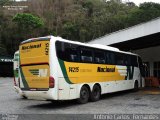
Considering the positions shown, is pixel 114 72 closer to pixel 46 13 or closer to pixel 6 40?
pixel 6 40

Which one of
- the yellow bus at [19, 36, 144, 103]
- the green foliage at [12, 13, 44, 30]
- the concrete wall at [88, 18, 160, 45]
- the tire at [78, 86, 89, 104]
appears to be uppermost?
the green foliage at [12, 13, 44, 30]

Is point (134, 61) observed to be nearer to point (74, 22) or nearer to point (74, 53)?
point (74, 53)

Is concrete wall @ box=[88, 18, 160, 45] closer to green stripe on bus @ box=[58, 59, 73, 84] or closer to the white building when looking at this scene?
the white building

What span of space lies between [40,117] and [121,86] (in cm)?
1006

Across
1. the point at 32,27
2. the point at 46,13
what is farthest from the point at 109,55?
the point at 46,13

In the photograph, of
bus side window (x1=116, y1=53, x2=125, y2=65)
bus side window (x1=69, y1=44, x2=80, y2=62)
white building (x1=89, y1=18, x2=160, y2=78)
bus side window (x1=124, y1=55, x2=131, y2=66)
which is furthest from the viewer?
bus side window (x1=124, y1=55, x2=131, y2=66)

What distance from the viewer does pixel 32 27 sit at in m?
71.2

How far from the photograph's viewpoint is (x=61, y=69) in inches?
613

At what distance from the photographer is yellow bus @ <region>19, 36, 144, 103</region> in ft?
50.2

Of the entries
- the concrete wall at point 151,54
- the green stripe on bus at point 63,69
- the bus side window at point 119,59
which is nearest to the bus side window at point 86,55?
the green stripe on bus at point 63,69

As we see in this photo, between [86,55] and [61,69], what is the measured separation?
2481 millimetres

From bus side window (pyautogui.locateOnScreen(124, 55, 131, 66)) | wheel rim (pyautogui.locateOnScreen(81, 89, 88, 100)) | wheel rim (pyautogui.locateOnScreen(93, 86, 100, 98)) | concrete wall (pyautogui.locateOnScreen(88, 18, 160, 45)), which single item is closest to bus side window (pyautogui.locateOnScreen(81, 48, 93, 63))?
wheel rim (pyautogui.locateOnScreen(81, 89, 88, 100))

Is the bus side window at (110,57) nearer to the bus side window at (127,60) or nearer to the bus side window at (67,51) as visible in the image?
the bus side window at (127,60)

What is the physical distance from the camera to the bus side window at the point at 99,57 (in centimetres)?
1868
